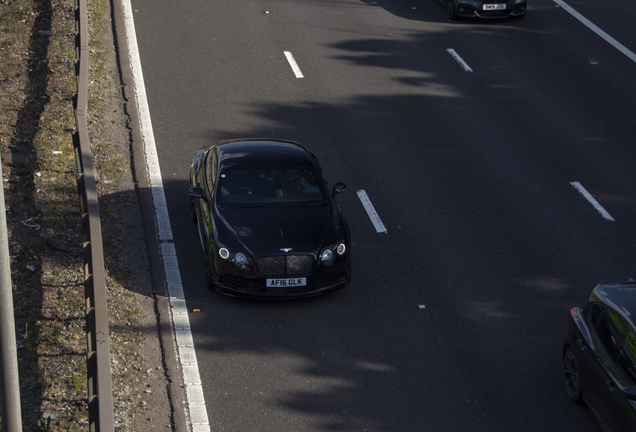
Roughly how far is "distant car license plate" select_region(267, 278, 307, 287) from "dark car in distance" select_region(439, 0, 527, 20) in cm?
1295

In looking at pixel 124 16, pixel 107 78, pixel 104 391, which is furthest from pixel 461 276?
pixel 124 16

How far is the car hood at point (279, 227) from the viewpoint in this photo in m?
9.91

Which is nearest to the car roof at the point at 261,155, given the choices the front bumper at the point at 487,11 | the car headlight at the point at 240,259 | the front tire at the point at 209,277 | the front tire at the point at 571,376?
the front tire at the point at 209,277

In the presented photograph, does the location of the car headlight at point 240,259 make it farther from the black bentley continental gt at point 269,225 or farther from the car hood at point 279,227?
the car hood at point 279,227

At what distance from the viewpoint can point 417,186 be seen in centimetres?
1310

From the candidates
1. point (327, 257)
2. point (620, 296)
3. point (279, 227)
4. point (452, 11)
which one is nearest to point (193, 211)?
point (279, 227)

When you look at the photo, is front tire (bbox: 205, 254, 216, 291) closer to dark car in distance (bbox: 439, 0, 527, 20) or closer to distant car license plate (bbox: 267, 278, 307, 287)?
distant car license plate (bbox: 267, 278, 307, 287)

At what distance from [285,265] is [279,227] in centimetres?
59

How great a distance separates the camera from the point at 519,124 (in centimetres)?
1545

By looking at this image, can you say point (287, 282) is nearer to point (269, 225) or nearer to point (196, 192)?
point (269, 225)

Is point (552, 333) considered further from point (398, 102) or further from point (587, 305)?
point (398, 102)

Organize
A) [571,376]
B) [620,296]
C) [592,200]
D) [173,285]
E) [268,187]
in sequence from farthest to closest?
[592,200] → [268,187] → [173,285] → [571,376] → [620,296]

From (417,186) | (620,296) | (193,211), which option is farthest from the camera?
(417,186)

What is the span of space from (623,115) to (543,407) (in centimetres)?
933
